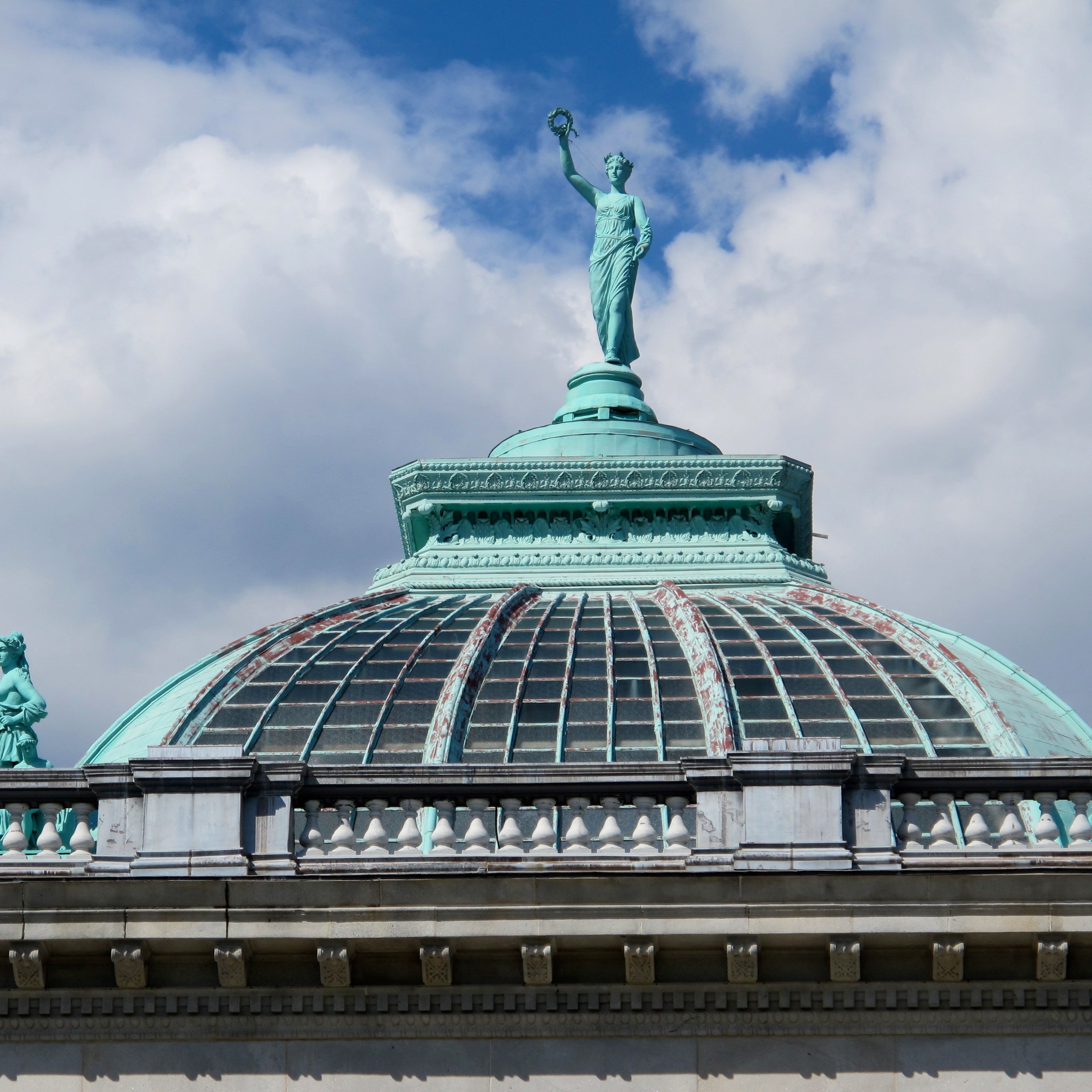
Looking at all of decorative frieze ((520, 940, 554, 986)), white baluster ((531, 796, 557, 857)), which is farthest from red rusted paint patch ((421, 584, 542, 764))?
decorative frieze ((520, 940, 554, 986))

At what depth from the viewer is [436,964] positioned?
2325 centimetres

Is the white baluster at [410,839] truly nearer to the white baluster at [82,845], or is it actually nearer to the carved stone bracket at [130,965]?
the carved stone bracket at [130,965]

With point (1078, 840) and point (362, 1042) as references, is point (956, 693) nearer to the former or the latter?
point (1078, 840)

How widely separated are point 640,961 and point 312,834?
3963 mm

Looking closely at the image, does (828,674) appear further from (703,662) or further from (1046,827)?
(1046,827)

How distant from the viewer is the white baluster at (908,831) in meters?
24.5

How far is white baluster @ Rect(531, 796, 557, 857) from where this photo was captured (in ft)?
81.1

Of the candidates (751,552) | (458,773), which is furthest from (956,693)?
(458,773)

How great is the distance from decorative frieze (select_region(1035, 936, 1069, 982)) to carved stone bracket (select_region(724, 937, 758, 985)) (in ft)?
8.82

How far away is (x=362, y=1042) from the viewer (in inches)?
926

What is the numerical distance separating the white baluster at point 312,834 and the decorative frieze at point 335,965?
1756 millimetres

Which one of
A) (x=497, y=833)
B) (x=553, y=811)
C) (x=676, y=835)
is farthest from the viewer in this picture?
(x=497, y=833)

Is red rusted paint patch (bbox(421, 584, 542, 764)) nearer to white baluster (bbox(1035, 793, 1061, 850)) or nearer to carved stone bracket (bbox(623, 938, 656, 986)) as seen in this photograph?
carved stone bracket (bbox(623, 938, 656, 986))

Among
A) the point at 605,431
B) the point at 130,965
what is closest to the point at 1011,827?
the point at 130,965
